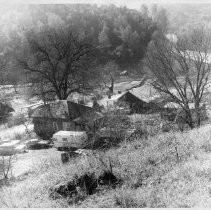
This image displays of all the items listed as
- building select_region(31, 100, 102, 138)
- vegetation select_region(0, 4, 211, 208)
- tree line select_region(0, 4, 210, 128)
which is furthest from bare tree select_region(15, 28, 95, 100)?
building select_region(31, 100, 102, 138)

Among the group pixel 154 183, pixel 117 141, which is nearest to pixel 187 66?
pixel 117 141

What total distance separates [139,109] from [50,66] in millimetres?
14028

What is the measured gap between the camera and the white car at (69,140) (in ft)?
89.0

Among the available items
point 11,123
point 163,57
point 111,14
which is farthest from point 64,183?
point 111,14

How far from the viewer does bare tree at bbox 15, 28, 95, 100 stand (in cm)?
3756

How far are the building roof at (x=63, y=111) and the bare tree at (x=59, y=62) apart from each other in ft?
12.3

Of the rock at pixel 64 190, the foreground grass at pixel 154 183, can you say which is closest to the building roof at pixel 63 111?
the foreground grass at pixel 154 183

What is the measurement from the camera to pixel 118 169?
10383 mm

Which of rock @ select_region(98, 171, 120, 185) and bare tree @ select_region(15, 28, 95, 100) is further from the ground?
bare tree @ select_region(15, 28, 95, 100)

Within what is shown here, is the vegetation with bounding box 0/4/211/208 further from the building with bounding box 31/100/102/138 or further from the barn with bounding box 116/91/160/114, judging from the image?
the barn with bounding box 116/91/160/114

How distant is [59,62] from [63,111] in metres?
9.81

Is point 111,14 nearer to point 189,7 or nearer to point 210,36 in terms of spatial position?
point 210,36

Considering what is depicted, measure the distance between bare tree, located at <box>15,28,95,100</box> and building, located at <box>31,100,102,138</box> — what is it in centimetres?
411

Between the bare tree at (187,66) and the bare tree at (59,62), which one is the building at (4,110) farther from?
the bare tree at (187,66)
